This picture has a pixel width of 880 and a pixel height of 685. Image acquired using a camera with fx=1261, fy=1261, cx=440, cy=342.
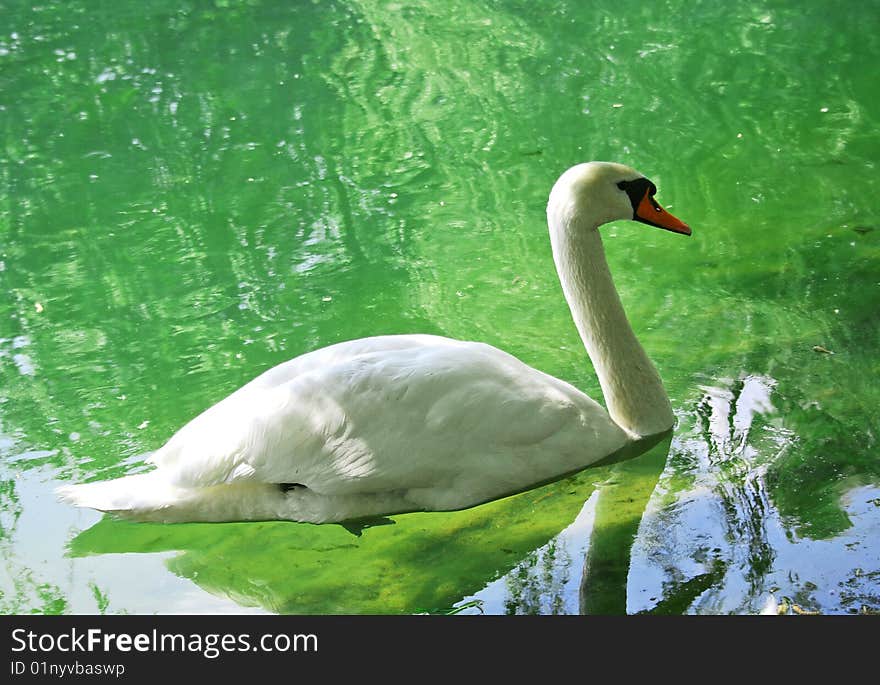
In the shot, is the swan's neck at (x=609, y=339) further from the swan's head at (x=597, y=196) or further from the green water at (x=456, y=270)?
the green water at (x=456, y=270)

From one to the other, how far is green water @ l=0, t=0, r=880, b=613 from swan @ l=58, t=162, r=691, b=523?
11 centimetres

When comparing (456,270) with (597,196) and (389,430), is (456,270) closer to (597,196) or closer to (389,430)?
(597,196)

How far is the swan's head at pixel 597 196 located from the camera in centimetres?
472

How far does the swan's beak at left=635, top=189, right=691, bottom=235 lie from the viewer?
486 centimetres

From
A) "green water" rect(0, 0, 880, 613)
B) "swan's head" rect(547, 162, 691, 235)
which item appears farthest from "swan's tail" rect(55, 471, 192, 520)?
"swan's head" rect(547, 162, 691, 235)

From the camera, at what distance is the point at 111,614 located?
3971mm

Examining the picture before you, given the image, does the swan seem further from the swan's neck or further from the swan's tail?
the swan's neck

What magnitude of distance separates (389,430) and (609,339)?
3.34 feet

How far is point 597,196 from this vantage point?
15.6 ft

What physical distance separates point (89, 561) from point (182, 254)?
3209mm

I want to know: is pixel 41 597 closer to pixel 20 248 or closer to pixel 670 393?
pixel 670 393

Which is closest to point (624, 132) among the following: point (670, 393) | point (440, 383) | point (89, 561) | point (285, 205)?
point (285, 205)

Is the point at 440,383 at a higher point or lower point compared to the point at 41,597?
higher

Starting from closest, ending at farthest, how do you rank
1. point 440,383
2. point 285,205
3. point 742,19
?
point 440,383
point 285,205
point 742,19
